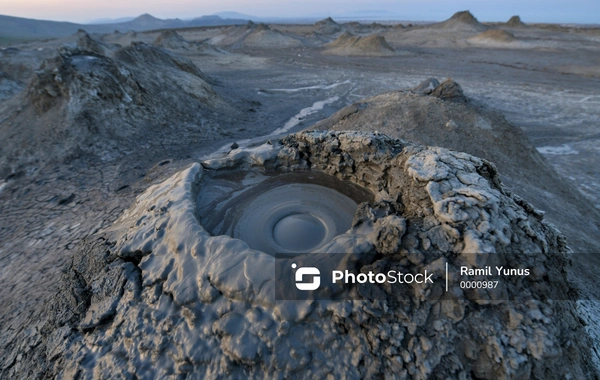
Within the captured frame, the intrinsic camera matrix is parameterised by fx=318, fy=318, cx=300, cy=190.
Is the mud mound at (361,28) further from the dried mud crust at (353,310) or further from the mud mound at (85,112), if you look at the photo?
the dried mud crust at (353,310)

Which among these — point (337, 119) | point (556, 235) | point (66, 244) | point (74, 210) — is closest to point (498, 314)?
point (556, 235)

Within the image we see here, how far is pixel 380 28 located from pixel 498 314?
51.4 meters

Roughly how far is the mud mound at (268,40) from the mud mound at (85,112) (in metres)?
25.0

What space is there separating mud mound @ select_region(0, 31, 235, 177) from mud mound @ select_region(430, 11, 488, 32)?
37.9 metres

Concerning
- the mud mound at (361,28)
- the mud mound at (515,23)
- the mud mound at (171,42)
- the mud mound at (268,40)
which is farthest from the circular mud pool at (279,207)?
the mud mound at (515,23)

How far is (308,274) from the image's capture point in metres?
2.51

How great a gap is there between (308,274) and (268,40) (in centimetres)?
3554

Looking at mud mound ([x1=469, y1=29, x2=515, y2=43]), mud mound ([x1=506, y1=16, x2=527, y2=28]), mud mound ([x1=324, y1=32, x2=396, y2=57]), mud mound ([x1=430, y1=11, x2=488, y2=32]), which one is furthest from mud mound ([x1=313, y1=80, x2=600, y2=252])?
mud mound ([x1=506, y1=16, x2=527, y2=28])

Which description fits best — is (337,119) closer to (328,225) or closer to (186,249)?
(328,225)

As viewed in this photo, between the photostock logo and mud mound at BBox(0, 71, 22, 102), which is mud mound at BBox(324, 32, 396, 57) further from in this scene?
the photostock logo

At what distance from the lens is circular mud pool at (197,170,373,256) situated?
334 cm

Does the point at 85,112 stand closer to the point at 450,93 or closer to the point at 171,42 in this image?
the point at 450,93

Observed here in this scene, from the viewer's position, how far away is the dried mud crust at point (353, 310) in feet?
7.22

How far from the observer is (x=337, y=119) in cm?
876
